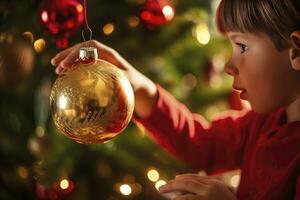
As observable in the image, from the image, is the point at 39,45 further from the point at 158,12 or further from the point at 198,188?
the point at 198,188

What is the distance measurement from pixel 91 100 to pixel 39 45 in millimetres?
465

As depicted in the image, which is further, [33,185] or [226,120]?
[33,185]

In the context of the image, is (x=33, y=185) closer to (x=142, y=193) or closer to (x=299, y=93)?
(x=142, y=193)

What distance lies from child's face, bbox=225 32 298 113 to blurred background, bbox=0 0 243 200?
29 centimetres

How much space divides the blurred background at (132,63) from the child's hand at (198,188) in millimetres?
325

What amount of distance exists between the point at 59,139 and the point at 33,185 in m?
0.17

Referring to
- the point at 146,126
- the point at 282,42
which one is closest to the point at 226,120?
the point at 146,126

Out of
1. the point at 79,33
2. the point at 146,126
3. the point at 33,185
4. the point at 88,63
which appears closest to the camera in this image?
the point at 88,63

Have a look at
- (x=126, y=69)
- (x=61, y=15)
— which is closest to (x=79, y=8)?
(x=61, y=15)

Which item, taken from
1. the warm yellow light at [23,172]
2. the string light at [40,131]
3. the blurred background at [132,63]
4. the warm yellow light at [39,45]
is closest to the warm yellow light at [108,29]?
the blurred background at [132,63]

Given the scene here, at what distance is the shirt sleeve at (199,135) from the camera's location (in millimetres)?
1123

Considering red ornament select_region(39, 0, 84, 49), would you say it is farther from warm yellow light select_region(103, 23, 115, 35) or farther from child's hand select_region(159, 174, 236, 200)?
child's hand select_region(159, 174, 236, 200)

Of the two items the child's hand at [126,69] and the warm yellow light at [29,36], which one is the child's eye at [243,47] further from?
the warm yellow light at [29,36]

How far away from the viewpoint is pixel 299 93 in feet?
3.17
